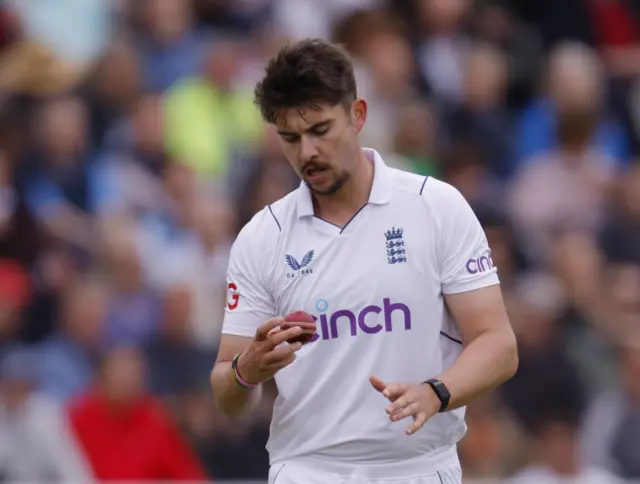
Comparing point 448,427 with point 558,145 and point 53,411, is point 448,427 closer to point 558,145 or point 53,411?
point 53,411

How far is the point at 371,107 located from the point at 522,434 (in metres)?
2.87

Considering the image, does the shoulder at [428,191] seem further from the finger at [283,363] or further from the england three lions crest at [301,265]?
the finger at [283,363]

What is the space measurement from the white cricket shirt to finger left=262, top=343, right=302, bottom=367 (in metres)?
0.34

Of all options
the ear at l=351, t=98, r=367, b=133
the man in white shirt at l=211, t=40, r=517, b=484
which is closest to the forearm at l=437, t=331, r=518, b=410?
the man in white shirt at l=211, t=40, r=517, b=484

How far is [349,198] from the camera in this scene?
504 cm

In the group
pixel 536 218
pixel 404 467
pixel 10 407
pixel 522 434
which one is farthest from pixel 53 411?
pixel 404 467

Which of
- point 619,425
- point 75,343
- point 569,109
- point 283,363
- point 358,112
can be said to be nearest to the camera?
point 283,363

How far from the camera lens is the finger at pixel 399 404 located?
14.4ft

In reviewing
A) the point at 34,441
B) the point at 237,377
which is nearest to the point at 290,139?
the point at 237,377

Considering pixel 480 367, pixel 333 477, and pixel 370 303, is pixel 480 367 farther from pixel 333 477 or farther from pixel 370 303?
pixel 333 477

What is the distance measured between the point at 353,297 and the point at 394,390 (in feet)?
1.86

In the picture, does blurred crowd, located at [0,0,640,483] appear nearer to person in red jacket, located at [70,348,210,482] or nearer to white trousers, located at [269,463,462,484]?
person in red jacket, located at [70,348,210,482]

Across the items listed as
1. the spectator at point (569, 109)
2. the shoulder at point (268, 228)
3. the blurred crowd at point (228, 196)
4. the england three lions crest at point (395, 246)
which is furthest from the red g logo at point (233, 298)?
the spectator at point (569, 109)

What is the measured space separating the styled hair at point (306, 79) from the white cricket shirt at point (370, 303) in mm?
388
